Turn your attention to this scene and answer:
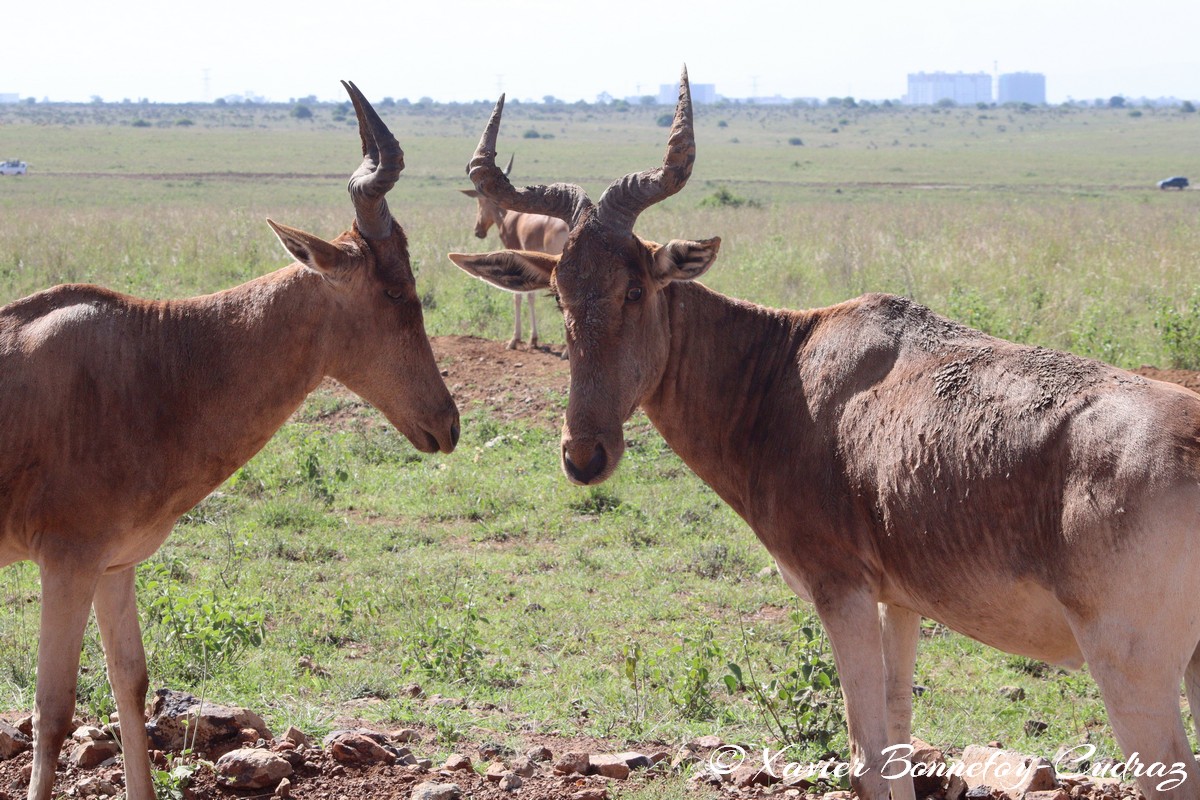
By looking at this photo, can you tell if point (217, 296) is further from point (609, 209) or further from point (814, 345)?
point (814, 345)

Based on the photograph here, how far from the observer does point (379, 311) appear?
208 inches

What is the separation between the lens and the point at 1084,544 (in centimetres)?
387

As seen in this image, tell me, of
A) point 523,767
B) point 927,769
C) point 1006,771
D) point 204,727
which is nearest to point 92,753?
point 204,727

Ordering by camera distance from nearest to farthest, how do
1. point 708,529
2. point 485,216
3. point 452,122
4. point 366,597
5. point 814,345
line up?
1. point 814,345
2. point 366,597
3. point 708,529
4. point 485,216
5. point 452,122

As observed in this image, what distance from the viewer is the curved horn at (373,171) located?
5.16 meters

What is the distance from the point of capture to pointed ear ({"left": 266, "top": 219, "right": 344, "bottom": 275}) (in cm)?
500

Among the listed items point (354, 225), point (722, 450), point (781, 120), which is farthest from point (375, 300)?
point (781, 120)

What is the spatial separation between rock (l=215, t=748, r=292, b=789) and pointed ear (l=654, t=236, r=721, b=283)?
8.68 ft

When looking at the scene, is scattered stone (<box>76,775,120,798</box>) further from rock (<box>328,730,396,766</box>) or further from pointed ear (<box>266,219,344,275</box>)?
A: pointed ear (<box>266,219,344,275</box>)

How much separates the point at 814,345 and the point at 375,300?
187cm

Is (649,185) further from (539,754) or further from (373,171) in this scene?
(539,754)

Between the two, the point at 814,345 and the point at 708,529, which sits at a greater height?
the point at 814,345

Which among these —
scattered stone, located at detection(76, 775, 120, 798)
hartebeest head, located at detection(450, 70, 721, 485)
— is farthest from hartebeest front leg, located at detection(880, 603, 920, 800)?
scattered stone, located at detection(76, 775, 120, 798)

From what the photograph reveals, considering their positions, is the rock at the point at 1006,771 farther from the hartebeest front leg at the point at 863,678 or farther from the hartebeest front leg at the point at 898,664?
the hartebeest front leg at the point at 863,678
